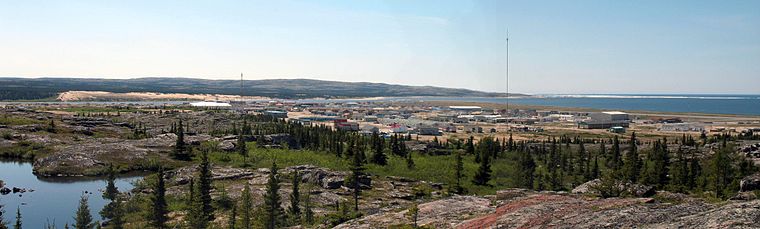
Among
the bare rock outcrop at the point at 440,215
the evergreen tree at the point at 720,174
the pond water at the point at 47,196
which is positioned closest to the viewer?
the bare rock outcrop at the point at 440,215

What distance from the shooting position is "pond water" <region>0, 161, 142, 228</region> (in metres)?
63.8

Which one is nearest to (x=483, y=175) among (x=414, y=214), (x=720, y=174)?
(x=720, y=174)

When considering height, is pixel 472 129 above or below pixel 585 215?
below

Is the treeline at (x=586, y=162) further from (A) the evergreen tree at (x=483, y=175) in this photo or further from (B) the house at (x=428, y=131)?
(B) the house at (x=428, y=131)

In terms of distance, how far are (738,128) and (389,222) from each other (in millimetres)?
209705

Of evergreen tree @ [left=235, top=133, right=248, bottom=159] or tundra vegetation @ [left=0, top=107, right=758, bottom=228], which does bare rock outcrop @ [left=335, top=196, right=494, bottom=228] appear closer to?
tundra vegetation @ [left=0, top=107, right=758, bottom=228]

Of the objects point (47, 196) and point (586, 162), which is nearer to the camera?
point (47, 196)

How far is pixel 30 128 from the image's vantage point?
427ft

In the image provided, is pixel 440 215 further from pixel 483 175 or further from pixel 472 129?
pixel 472 129

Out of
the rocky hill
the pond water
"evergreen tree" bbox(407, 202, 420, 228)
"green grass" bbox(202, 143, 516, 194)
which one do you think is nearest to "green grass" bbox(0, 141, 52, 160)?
the pond water

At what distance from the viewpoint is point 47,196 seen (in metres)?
75.9

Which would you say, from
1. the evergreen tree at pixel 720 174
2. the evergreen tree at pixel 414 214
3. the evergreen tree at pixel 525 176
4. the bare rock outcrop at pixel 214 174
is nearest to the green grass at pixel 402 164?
the evergreen tree at pixel 525 176

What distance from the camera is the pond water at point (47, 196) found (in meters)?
63.8

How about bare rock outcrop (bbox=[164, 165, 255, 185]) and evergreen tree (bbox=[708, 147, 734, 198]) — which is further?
bare rock outcrop (bbox=[164, 165, 255, 185])
